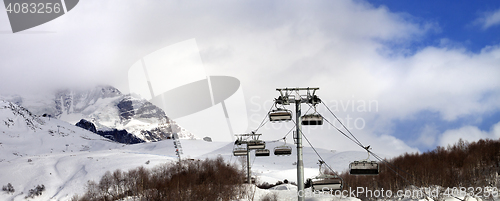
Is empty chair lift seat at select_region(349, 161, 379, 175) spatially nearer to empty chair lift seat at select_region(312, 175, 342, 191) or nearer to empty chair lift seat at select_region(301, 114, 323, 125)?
empty chair lift seat at select_region(312, 175, 342, 191)

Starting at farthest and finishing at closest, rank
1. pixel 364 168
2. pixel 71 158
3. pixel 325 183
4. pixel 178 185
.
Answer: pixel 71 158 < pixel 178 185 < pixel 364 168 < pixel 325 183

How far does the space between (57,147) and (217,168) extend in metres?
93.5

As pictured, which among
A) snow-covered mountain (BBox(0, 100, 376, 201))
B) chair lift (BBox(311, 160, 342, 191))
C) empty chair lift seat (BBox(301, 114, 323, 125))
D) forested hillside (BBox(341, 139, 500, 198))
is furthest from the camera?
snow-covered mountain (BBox(0, 100, 376, 201))

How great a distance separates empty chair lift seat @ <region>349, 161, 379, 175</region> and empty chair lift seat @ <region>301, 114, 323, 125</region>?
115 inches

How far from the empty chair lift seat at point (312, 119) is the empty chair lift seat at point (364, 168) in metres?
A: 2.92

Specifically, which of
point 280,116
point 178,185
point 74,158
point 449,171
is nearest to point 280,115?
point 280,116

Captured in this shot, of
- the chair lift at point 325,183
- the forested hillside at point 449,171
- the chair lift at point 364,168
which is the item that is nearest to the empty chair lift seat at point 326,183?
the chair lift at point 325,183

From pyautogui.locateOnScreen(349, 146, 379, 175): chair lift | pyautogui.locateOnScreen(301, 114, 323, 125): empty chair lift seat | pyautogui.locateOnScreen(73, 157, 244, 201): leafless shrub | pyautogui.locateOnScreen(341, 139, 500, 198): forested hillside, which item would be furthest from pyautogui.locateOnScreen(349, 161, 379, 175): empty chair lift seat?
pyautogui.locateOnScreen(341, 139, 500, 198): forested hillside

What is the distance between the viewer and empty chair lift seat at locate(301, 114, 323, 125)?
18.8 m

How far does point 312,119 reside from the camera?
18891mm

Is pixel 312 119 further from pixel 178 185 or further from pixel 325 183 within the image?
pixel 178 185

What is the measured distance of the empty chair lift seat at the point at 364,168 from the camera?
62.2 feet

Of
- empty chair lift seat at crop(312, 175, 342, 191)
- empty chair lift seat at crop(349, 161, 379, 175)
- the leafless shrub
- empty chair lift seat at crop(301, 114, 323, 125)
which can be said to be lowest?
the leafless shrub

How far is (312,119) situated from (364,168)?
392 cm
